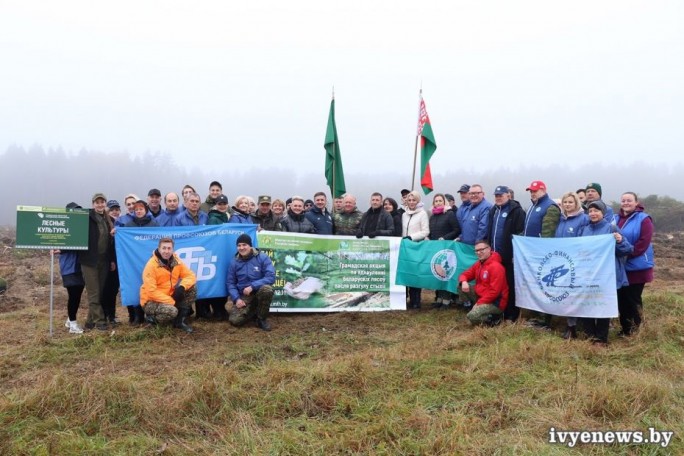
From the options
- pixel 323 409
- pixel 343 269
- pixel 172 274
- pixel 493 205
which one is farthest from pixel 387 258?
pixel 323 409

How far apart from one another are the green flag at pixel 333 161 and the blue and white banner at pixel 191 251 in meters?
2.43

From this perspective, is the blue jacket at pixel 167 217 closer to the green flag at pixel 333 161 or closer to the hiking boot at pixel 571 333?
the green flag at pixel 333 161

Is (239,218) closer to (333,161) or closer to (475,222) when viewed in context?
(333,161)

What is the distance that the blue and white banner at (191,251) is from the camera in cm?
668

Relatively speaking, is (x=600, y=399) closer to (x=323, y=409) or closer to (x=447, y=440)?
(x=447, y=440)

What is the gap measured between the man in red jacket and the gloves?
4.13m

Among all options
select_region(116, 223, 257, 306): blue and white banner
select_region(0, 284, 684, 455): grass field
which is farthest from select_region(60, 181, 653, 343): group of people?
select_region(0, 284, 684, 455): grass field

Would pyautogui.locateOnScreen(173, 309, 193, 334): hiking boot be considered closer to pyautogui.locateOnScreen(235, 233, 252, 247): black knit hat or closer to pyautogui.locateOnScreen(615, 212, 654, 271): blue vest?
pyautogui.locateOnScreen(235, 233, 252, 247): black knit hat

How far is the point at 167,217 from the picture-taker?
7.19 metres

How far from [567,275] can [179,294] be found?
5382 millimetres

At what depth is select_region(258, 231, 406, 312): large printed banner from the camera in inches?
299

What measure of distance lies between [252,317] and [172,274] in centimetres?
140

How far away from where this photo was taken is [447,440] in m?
3.08

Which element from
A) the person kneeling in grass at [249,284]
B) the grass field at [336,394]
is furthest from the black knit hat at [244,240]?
the grass field at [336,394]
